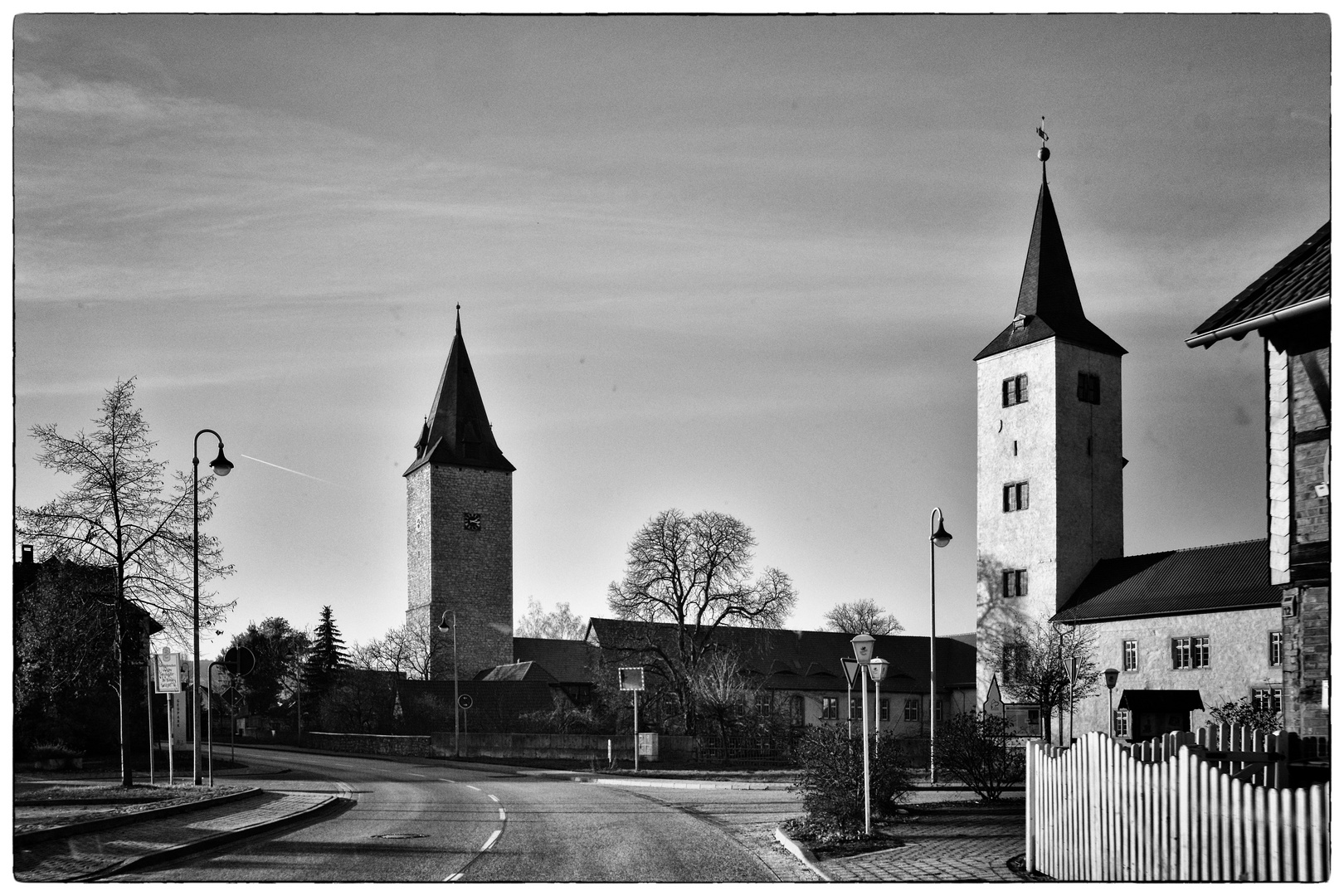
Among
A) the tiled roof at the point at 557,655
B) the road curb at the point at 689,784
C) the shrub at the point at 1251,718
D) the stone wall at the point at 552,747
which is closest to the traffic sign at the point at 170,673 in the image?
the road curb at the point at 689,784

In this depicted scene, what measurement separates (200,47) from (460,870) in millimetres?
9295

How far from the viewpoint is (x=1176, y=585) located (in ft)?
179

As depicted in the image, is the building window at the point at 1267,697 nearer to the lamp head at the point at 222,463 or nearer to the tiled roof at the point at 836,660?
the tiled roof at the point at 836,660

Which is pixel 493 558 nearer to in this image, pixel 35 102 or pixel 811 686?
pixel 811 686

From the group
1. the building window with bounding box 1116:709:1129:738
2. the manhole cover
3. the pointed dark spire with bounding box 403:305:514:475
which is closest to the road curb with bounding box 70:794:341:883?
the manhole cover

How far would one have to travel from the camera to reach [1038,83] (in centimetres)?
1578

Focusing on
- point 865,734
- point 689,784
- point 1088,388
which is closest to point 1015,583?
point 1088,388

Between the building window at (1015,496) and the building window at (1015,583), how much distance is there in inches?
106

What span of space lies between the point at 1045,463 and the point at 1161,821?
49966mm

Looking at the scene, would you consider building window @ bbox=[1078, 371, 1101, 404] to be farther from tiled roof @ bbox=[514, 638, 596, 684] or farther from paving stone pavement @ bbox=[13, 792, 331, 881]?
paving stone pavement @ bbox=[13, 792, 331, 881]

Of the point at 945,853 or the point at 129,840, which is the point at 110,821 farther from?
the point at 945,853

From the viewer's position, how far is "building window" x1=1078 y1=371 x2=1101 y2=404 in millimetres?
60594

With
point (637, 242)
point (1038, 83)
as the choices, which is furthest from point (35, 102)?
point (1038, 83)

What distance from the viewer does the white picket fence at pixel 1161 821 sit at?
10297mm
